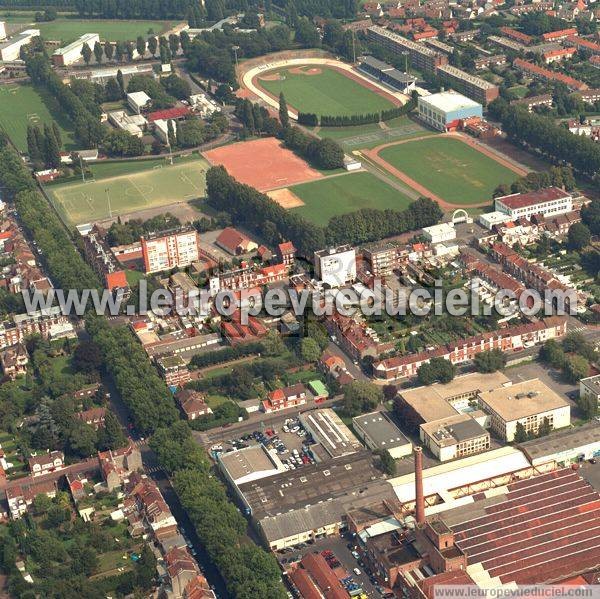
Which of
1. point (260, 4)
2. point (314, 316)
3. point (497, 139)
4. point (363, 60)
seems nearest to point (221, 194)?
point (314, 316)

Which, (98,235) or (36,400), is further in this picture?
(98,235)

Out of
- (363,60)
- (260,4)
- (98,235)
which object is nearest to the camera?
(98,235)

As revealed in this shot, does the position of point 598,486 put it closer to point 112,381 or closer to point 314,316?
point 314,316

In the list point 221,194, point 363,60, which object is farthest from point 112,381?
point 363,60

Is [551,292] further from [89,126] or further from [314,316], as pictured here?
[89,126]

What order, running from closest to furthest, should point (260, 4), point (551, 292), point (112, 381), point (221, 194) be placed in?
point (112, 381) → point (551, 292) → point (221, 194) → point (260, 4)

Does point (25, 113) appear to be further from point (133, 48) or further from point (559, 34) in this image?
point (559, 34)

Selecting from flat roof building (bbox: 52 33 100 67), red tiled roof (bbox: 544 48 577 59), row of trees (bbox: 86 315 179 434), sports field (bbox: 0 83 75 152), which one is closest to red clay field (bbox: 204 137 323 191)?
sports field (bbox: 0 83 75 152)

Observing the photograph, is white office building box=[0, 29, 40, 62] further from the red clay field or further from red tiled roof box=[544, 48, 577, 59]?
red tiled roof box=[544, 48, 577, 59]
